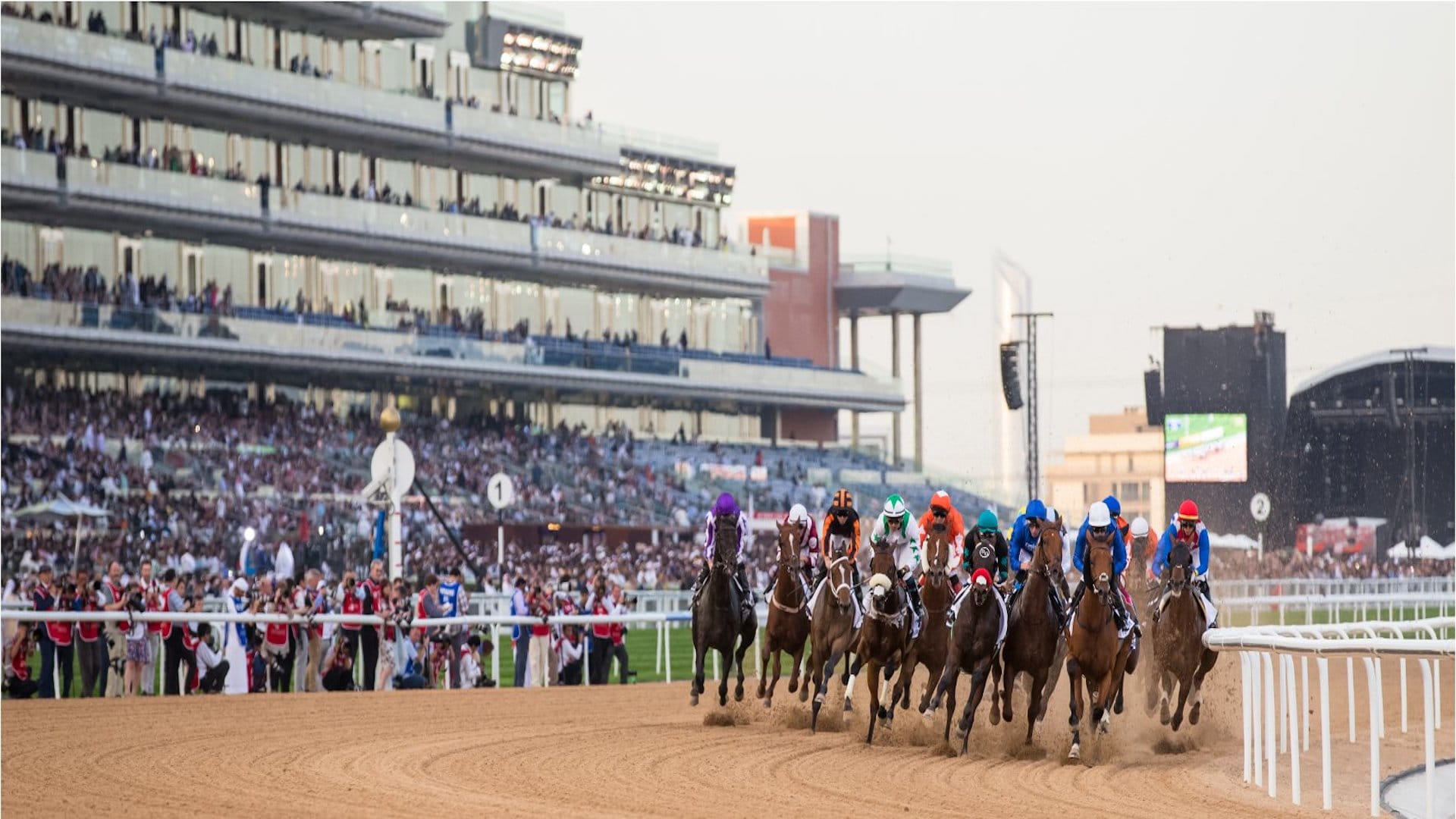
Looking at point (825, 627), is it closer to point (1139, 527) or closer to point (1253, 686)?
point (1139, 527)

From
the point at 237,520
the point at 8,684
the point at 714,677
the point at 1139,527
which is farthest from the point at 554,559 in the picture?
the point at 1139,527

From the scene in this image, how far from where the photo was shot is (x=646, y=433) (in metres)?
52.8

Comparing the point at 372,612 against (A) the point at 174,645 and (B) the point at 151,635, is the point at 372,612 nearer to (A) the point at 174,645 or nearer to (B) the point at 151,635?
(A) the point at 174,645

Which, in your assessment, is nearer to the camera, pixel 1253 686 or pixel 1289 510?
pixel 1253 686

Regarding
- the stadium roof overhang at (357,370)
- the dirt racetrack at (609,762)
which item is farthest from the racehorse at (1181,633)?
the stadium roof overhang at (357,370)

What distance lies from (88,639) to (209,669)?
1.12 meters

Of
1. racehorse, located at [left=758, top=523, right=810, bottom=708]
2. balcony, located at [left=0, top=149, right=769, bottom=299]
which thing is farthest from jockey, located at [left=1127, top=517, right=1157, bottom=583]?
balcony, located at [left=0, top=149, right=769, bottom=299]

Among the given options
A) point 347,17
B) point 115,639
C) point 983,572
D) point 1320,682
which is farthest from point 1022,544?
point 347,17

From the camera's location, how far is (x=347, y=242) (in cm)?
4531

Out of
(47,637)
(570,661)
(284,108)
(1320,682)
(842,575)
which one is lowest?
(570,661)

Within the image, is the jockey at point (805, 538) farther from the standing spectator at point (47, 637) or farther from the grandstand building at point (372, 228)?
the grandstand building at point (372, 228)

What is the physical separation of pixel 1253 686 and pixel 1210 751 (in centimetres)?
243

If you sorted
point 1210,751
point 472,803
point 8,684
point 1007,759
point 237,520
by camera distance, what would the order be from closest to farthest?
point 472,803
point 1007,759
point 1210,751
point 8,684
point 237,520

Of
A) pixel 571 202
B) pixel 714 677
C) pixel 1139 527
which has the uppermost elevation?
pixel 571 202
